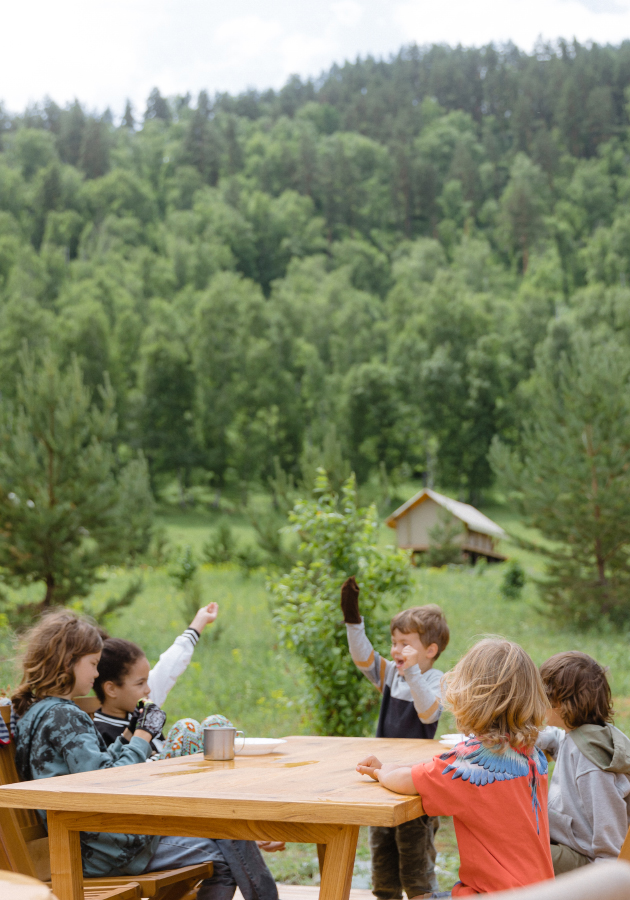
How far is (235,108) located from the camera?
9375 cm

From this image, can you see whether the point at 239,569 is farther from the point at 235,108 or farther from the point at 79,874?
the point at 235,108

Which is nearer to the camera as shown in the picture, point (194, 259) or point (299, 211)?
point (194, 259)

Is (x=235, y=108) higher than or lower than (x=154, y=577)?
higher

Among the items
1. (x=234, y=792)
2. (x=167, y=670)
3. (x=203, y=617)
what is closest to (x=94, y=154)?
(x=203, y=617)

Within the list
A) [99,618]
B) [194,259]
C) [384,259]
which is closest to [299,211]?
[384,259]

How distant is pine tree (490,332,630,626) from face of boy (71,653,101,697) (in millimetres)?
12345

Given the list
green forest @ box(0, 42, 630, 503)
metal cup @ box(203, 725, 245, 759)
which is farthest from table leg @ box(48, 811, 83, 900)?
green forest @ box(0, 42, 630, 503)

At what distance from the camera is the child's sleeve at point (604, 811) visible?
2639 mm

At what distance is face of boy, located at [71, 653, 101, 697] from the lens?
285cm

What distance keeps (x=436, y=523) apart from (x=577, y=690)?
24214 mm

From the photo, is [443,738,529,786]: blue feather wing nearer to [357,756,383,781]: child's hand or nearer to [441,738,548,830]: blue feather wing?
[441,738,548,830]: blue feather wing

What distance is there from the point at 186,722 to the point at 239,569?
19496 millimetres

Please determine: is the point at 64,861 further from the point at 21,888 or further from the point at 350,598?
the point at 350,598

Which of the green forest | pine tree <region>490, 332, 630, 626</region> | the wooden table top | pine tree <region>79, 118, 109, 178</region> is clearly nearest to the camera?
the wooden table top
